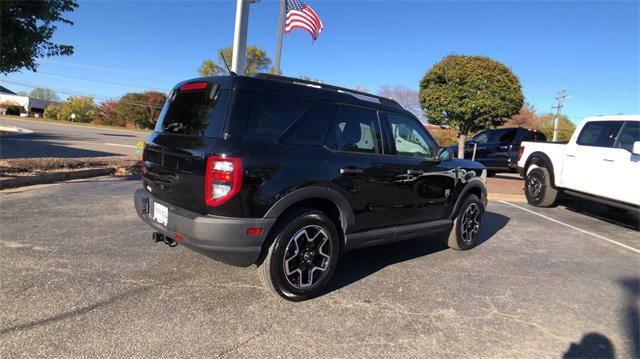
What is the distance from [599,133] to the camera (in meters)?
7.96

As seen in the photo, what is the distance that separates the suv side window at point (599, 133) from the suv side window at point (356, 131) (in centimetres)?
589

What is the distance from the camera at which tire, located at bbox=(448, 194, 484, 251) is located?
545cm

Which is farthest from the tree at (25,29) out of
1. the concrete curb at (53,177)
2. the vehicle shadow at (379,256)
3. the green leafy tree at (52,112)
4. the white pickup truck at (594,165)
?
the green leafy tree at (52,112)

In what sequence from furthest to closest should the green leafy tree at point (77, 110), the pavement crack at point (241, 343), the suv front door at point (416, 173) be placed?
the green leafy tree at point (77, 110) < the suv front door at point (416, 173) < the pavement crack at point (241, 343)

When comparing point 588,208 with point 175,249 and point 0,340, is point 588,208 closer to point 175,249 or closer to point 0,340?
point 175,249

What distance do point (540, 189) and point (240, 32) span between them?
7448 mm

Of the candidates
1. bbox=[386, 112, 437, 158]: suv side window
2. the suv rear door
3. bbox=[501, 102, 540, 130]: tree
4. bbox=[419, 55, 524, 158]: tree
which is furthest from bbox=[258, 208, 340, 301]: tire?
bbox=[501, 102, 540, 130]: tree

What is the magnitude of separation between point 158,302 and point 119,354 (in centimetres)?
75

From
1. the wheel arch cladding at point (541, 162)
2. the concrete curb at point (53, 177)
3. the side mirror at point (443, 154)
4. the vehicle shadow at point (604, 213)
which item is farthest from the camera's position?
the wheel arch cladding at point (541, 162)

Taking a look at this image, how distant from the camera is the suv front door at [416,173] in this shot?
4.46m

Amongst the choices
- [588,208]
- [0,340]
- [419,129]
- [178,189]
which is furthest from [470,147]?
[0,340]

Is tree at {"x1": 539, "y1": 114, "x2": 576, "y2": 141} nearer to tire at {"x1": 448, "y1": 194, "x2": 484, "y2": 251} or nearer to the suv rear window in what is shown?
tire at {"x1": 448, "y1": 194, "x2": 484, "y2": 251}

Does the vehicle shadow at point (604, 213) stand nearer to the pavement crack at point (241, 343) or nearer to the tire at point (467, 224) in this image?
the tire at point (467, 224)

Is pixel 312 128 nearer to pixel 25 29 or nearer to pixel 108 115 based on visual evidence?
pixel 25 29
